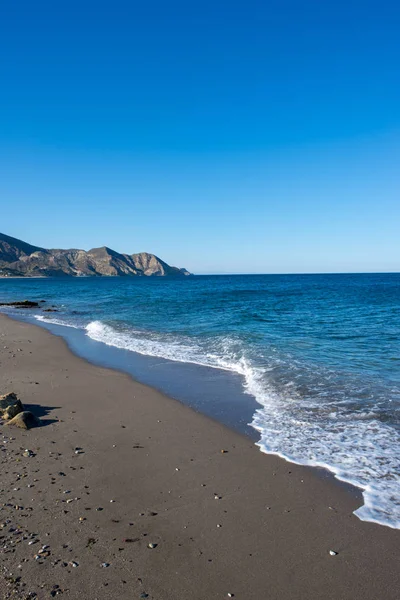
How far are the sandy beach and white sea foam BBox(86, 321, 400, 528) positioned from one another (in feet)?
1.19

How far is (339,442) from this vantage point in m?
8.20

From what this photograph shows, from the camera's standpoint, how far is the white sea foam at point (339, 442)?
6270mm

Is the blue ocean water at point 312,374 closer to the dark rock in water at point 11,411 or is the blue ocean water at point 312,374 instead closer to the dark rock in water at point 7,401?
the dark rock in water at point 11,411

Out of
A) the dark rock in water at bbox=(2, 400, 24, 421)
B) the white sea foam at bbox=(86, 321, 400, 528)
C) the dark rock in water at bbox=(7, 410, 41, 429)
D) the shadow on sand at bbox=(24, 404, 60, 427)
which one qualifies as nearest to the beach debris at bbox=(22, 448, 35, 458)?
the dark rock in water at bbox=(7, 410, 41, 429)

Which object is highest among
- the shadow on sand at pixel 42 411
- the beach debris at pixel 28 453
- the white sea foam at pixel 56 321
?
the beach debris at pixel 28 453

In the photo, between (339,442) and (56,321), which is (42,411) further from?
(56,321)

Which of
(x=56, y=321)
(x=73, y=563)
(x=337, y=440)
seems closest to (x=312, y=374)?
(x=337, y=440)

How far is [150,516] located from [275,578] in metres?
1.97

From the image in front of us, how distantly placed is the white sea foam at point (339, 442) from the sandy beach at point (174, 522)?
36 centimetres

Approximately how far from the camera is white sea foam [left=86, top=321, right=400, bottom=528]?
6270 millimetres

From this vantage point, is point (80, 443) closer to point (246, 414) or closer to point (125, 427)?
point (125, 427)

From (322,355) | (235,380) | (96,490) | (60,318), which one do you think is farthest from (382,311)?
(96,490)

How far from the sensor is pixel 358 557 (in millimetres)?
4797

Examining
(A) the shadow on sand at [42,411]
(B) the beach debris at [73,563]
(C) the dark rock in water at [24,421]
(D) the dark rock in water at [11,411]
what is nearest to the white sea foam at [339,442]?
(B) the beach debris at [73,563]
